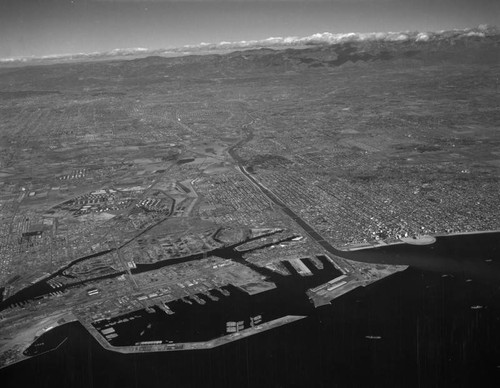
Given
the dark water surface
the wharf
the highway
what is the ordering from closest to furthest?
the dark water surface → the wharf → the highway

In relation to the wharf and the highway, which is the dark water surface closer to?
the wharf

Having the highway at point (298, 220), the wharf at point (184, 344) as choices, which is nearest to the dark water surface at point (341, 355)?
the wharf at point (184, 344)

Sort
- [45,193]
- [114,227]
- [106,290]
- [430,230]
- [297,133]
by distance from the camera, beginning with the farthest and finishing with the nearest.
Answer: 1. [297,133]
2. [45,193]
3. [114,227]
4. [430,230]
5. [106,290]

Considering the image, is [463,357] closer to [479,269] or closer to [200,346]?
[479,269]

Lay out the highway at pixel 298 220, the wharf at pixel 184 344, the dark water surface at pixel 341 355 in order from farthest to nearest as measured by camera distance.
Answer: the highway at pixel 298 220 < the wharf at pixel 184 344 < the dark water surface at pixel 341 355

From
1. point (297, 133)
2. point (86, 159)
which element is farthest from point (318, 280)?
point (297, 133)

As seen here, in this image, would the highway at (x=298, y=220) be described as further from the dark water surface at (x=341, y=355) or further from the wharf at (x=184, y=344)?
the wharf at (x=184, y=344)

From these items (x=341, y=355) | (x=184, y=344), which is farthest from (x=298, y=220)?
(x=184, y=344)

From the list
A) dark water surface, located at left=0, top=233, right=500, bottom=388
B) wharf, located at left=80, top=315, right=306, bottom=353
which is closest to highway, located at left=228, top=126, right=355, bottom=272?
dark water surface, located at left=0, top=233, right=500, bottom=388
